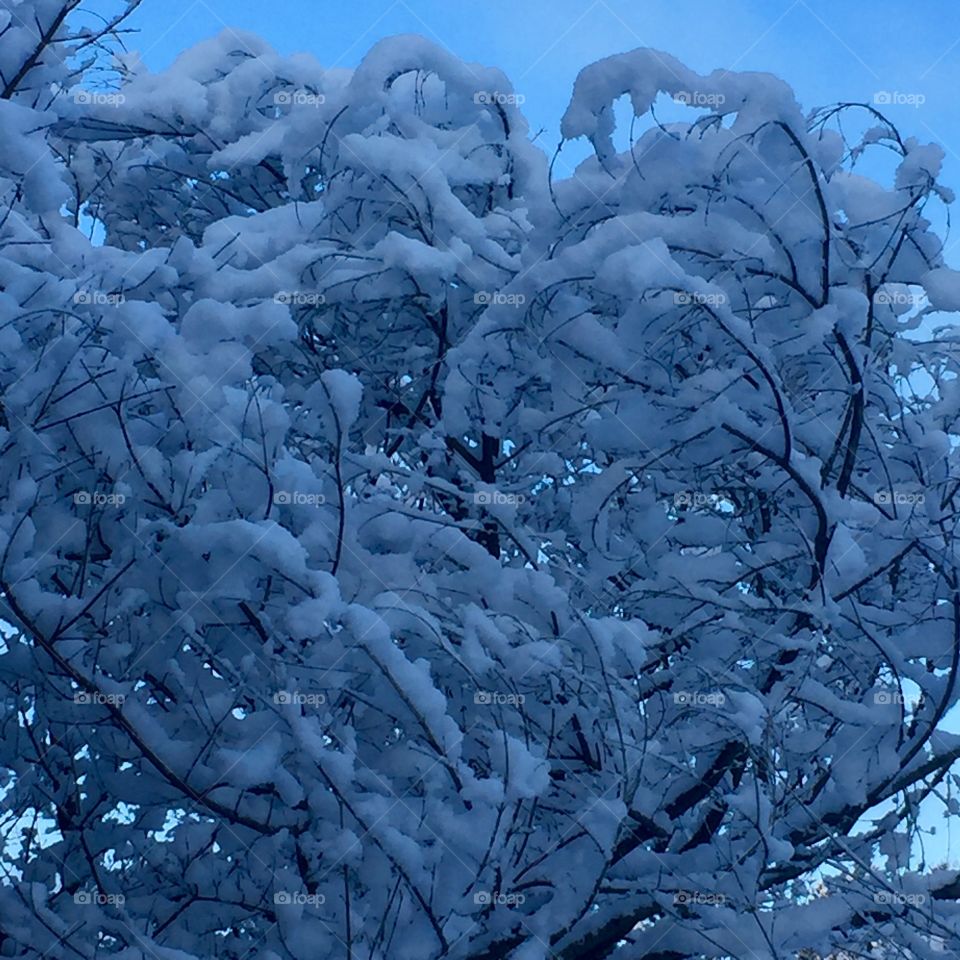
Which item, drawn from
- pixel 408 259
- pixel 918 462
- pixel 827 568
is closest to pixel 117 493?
pixel 408 259

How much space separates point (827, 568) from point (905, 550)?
23cm

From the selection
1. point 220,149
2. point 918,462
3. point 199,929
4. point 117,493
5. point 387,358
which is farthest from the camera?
point 220,149

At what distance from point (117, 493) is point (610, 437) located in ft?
4.32

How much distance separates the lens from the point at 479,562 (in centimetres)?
327

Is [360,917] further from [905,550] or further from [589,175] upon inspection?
[589,175]

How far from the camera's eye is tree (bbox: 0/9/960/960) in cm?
283

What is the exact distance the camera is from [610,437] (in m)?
3.15

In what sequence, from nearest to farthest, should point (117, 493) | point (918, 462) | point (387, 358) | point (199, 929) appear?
point (117, 493) → point (199, 929) → point (918, 462) → point (387, 358)

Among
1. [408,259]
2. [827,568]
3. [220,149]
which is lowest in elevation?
[827,568]

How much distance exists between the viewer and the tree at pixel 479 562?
2830 mm

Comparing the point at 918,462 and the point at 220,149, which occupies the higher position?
the point at 220,149

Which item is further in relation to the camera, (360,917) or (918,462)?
(918,462)

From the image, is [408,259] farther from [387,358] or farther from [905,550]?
[905,550]

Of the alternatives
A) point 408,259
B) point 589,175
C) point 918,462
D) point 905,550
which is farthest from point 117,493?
point 918,462
